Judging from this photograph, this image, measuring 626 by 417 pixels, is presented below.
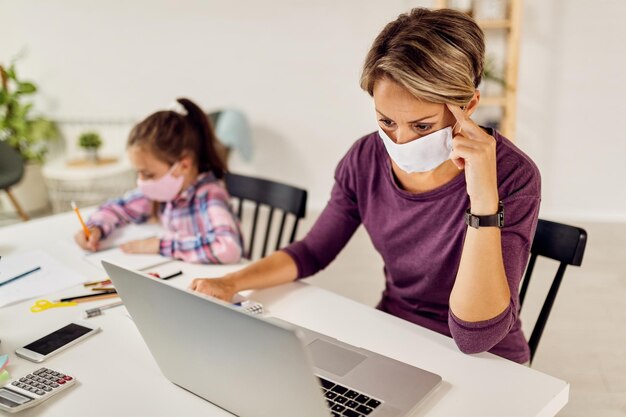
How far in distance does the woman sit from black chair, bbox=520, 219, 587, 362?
9 cm

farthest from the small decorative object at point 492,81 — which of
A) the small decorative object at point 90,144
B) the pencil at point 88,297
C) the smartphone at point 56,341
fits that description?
the smartphone at point 56,341

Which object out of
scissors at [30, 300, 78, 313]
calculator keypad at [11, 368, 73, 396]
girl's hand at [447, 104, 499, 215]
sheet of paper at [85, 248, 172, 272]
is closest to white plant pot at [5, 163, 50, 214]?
sheet of paper at [85, 248, 172, 272]

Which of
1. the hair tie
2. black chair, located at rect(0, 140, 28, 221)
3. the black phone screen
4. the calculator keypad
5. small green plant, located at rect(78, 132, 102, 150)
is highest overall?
the hair tie

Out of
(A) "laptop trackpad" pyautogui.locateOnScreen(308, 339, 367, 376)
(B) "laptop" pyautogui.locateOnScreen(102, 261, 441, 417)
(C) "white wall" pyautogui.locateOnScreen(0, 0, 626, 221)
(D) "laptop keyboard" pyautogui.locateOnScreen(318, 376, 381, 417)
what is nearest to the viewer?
(B) "laptop" pyautogui.locateOnScreen(102, 261, 441, 417)

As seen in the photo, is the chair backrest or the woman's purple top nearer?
the woman's purple top

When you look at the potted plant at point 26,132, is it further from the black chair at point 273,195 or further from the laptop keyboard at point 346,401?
the laptop keyboard at point 346,401

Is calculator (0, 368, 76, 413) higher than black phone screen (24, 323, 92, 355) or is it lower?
higher

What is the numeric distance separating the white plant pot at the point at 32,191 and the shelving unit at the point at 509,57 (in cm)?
287

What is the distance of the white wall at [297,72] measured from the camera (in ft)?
11.6

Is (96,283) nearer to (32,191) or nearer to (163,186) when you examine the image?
(163,186)

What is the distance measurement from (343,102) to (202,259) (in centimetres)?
257

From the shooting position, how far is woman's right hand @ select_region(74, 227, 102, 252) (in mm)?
1555

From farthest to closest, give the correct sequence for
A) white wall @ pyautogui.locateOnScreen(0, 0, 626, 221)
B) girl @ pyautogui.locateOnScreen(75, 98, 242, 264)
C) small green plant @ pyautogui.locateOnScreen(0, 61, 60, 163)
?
1. small green plant @ pyautogui.locateOnScreen(0, 61, 60, 163)
2. white wall @ pyautogui.locateOnScreen(0, 0, 626, 221)
3. girl @ pyautogui.locateOnScreen(75, 98, 242, 264)

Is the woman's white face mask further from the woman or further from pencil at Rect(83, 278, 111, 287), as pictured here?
pencil at Rect(83, 278, 111, 287)
